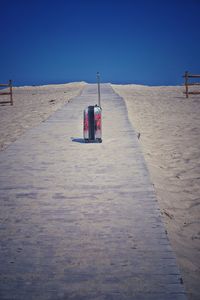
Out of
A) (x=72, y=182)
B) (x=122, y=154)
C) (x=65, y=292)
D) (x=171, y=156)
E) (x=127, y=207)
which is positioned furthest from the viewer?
(x=171, y=156)

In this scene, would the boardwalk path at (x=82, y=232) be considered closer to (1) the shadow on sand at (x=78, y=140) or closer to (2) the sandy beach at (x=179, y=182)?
(2) the sandy beach at (x=179, y=182)

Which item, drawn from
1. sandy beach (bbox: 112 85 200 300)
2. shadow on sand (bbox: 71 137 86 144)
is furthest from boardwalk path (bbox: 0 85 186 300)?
shadow on sand (bbox: 71 137 86 144)

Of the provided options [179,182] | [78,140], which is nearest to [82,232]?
[179,182]

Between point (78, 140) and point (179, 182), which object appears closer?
point (179, 182)

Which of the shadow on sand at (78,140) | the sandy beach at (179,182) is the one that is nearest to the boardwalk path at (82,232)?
the sandy beach at (179,182)

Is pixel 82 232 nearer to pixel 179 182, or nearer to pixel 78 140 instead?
pixel 179 182

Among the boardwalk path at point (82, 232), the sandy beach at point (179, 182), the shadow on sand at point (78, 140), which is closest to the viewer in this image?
the boardwalk path at point (82, 232)

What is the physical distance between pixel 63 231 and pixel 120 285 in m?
0.89

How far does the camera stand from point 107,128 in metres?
8.14

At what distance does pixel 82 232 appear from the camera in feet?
8.73

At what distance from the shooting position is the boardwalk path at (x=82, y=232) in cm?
194

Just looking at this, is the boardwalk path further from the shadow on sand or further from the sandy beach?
the shadow on sand

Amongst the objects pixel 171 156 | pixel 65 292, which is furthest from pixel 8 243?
pixel 171 156

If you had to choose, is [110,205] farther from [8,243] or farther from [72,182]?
[8,243]
